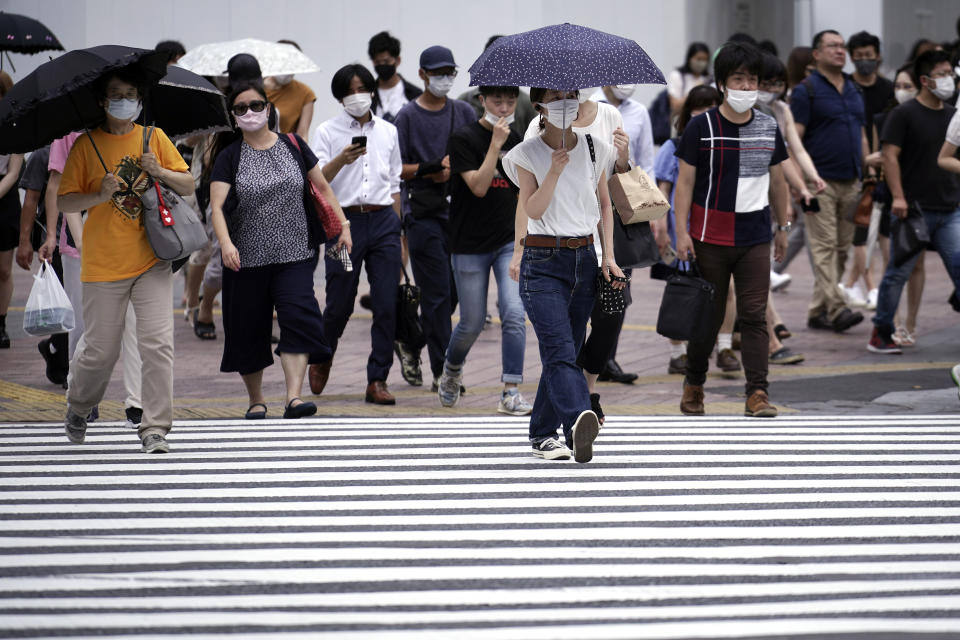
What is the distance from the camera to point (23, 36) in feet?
37.9

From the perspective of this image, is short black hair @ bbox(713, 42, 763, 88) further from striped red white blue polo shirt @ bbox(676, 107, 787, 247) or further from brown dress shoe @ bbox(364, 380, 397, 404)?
brown dress shoe @ bbox(364, 380, 397, 404)

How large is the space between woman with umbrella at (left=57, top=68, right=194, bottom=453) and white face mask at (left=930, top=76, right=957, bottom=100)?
5.68 metres

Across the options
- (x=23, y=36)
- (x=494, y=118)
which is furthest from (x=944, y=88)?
(x=23, y=36)

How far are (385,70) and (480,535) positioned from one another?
7.57m

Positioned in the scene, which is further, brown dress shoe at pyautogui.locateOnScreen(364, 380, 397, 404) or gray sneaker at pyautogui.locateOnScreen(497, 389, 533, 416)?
brown dress shoe at pyautogui.locateOnScreen(364, 380, 397, 404)

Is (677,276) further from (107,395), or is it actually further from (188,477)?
(107,395)

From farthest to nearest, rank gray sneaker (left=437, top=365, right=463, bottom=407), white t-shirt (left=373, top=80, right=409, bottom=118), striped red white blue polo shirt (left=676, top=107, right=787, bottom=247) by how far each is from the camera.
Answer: white t-shirt (left=373, top=80, right=409, bottom=118) < gray sneaker (left=437, top=365, right=463, bottom=407) < striped red white blue polo shirt (left=676, top=107, right=787, bottom=247)

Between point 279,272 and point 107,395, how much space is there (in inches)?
81.5

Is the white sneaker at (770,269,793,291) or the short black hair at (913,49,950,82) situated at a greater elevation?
the short black hair at (913,49,950,82)

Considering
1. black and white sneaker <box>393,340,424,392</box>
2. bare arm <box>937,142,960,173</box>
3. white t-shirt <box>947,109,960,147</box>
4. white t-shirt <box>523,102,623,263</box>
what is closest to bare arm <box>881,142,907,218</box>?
bare arm <box>937,142,960,173</box>

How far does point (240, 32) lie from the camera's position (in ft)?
65.0

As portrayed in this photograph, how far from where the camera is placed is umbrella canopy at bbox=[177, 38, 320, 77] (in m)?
11.0

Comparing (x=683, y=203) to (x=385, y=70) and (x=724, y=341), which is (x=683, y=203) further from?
(x=385, y=70)

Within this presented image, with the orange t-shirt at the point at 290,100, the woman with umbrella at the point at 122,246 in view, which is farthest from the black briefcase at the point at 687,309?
the orange t-shirt at the point at 290,100
